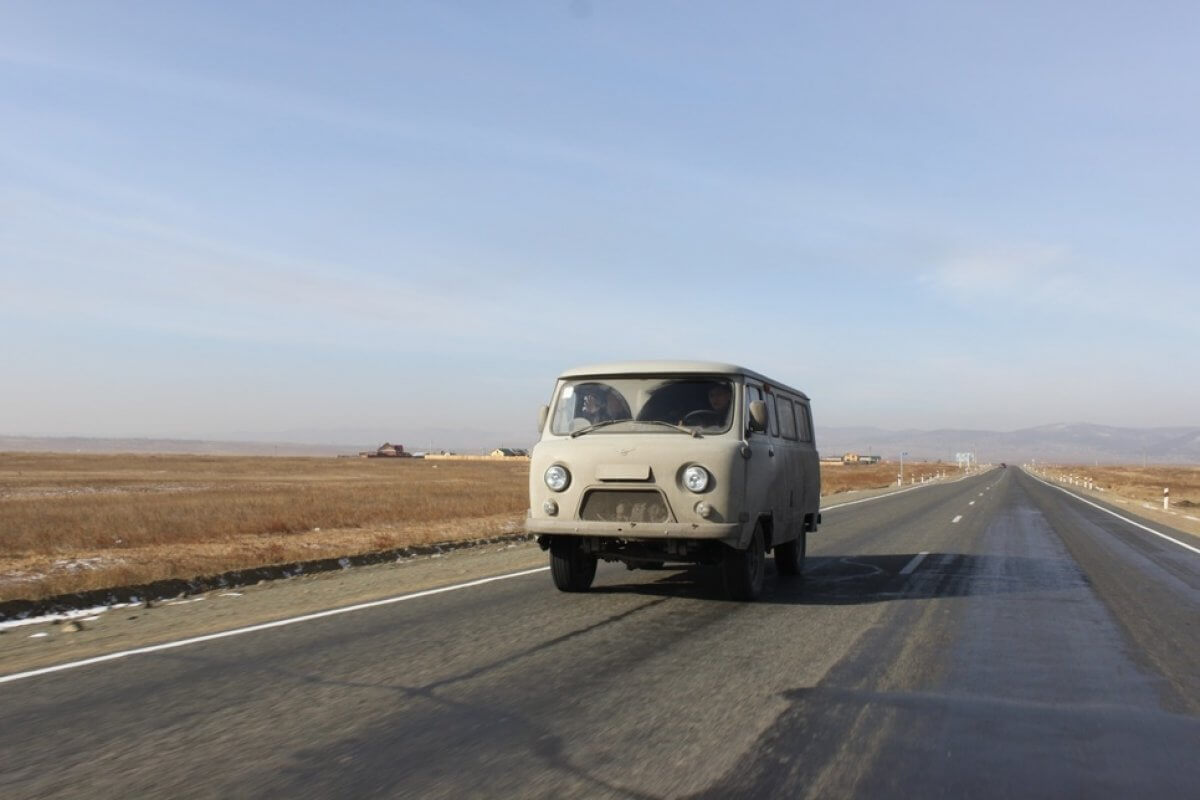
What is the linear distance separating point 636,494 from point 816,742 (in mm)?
4102

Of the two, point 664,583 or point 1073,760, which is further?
point 664,583

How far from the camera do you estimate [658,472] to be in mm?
8680

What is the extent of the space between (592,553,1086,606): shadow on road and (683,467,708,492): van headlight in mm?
1766

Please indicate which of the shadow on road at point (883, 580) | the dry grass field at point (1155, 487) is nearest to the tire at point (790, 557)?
the shadow on road at point (883, 580)

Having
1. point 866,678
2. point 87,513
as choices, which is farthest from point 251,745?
point 87,513

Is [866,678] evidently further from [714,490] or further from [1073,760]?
[714,490]

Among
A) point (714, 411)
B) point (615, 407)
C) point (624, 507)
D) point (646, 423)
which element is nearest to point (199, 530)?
point (615, 407)

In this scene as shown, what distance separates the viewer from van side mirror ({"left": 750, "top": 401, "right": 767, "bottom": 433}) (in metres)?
9.05

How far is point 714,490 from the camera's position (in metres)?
8.53

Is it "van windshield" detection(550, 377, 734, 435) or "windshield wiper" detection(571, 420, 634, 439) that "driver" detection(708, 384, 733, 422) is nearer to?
"van windshield" detection(550, 377, 734, 435)

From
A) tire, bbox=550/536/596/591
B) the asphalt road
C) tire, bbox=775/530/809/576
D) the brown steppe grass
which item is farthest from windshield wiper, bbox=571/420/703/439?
the brown steppe grass

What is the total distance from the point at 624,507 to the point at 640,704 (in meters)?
3.37

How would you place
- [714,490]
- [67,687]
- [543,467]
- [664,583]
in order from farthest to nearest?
[664,583]
[543,467]
[714,490]
[67,687]

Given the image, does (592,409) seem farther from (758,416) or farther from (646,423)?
(758,416)
